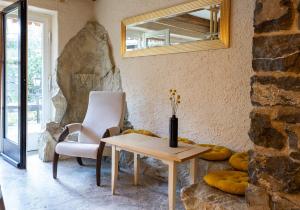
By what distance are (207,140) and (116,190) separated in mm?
1079

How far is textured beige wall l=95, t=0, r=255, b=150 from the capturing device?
2590 millimetres

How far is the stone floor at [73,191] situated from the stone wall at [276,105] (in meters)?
1.15

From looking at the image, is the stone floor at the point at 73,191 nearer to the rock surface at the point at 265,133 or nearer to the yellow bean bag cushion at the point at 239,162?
the yellow bean bag cushion at the point at 239,162

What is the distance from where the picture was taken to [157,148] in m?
2.34

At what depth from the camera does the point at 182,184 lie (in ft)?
8.97

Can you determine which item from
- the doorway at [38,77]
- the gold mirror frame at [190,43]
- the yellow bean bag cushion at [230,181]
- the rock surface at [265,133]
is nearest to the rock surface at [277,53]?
the rock surface at [265,133]

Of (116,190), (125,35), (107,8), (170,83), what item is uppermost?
(107,8)

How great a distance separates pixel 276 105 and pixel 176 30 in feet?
6.44

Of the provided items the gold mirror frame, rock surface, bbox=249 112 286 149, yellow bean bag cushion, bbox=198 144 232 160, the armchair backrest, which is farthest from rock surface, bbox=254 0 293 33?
the armchair backrest

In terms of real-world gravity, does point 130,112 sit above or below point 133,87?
below

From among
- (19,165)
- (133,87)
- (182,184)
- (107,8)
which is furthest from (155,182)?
(107,8)

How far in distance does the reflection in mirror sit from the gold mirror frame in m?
0.04

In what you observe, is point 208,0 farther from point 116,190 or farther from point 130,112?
point 116,190

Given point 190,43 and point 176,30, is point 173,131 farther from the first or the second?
point 176,30
